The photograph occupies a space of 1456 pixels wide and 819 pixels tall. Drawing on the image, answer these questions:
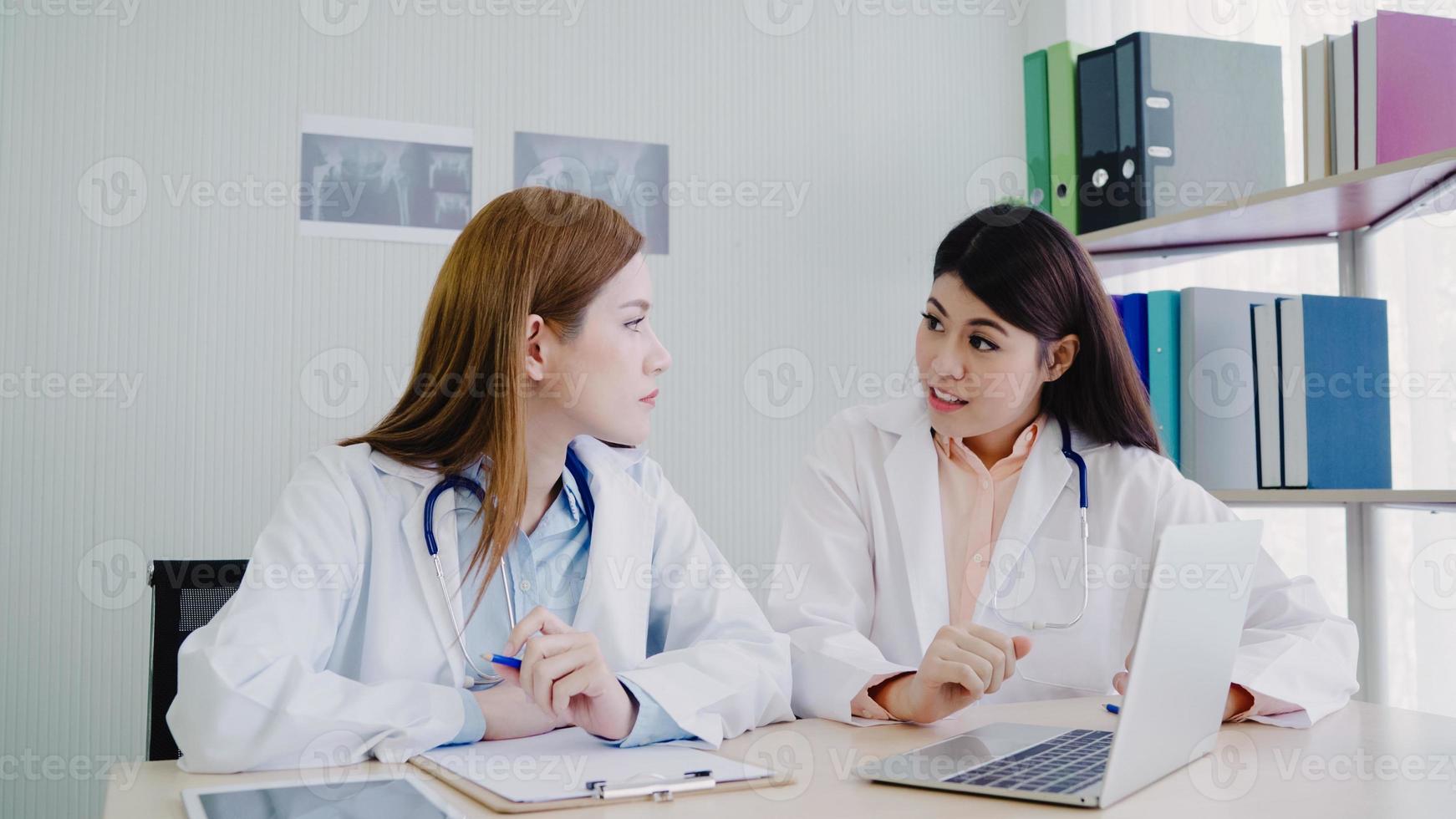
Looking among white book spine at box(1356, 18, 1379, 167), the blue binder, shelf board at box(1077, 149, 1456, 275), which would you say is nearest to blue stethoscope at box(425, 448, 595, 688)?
the blue binder

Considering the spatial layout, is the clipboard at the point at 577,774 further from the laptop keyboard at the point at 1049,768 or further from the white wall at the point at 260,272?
the white wall at the point at 260,272

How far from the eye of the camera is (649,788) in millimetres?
877

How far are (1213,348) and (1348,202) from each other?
1.04 feet

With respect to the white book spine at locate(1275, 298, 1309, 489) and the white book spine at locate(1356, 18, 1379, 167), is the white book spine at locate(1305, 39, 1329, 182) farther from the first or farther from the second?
the white book spine at locate(1275, 298, 1309, 489)

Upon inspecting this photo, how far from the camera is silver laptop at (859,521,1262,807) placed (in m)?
0.83

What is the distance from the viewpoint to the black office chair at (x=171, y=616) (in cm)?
143

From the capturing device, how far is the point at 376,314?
2078 mm

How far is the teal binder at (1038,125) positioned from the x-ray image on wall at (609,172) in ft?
2.41

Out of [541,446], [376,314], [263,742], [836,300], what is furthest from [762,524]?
[263,742]

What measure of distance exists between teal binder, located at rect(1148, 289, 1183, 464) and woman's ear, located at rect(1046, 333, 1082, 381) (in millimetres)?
487

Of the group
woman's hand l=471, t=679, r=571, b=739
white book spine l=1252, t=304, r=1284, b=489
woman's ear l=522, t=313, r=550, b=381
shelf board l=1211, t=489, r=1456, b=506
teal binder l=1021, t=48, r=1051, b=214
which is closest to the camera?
woman's hand l=471, t=679, r=571, b=739

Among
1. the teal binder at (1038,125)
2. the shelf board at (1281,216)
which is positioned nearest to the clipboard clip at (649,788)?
the shelf board at (1281,216)

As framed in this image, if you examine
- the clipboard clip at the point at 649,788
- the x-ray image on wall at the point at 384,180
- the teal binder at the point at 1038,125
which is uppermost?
the teal binder at the point at 1038,125

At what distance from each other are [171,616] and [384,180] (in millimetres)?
912
